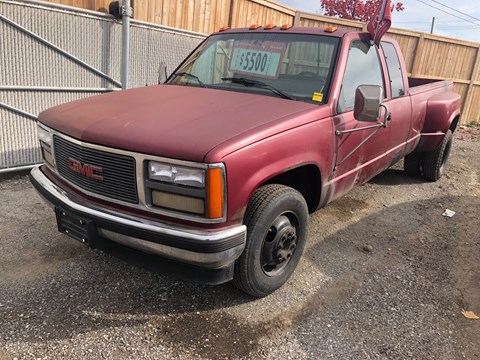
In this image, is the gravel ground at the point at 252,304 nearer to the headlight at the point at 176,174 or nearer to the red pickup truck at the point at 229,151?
the red pickup truck at the point at 229,151

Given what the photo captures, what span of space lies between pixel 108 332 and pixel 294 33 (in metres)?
2.85

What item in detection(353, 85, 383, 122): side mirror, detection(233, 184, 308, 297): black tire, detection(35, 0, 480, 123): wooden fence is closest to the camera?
detection(233, 184, 308, 297): black tire

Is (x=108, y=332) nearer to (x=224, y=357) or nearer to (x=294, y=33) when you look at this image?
(x=224, y=357)

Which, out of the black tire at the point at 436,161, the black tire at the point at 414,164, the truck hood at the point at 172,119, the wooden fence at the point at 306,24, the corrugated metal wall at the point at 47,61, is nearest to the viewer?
the truck hood at the point at 172,119

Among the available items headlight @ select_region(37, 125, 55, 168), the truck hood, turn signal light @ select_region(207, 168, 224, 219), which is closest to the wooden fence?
headlight @ select_region(37, 125, 55, 168)

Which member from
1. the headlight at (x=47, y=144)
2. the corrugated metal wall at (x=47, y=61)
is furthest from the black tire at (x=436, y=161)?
the headlight at (x=47, y=144)

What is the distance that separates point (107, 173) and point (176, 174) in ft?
1.71

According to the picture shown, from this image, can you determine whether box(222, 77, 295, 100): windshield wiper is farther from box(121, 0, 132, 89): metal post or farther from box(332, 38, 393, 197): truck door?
box(121, 0, 132, 89): metal post

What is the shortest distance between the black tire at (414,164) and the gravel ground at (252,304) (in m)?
1.97

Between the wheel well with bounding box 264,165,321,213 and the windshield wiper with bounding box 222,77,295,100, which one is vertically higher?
the windshield wiper with bounding box 222,77,295,100

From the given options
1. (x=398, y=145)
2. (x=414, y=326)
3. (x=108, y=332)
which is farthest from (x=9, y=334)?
(x=398, y=145)

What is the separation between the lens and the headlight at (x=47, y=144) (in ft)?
10.2

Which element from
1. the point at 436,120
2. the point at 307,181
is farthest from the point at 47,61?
the point at 436,120

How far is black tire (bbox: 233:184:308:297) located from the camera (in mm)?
2705
